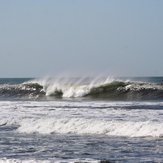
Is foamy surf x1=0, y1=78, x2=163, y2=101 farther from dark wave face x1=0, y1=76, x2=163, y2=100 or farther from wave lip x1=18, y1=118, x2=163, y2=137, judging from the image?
wave lip x1=18, y1=118, x2=163, y2=137

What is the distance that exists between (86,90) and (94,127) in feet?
98.1

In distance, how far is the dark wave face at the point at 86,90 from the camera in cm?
4421

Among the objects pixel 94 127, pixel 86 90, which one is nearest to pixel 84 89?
pixel 86 90

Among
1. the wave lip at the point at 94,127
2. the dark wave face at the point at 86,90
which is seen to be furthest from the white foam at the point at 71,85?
the wave lip at the point at 94,127

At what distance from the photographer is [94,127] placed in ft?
59.8

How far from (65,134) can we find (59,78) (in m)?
37.3

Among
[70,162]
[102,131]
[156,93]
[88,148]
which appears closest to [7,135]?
[102,131]

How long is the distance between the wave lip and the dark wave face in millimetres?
22433

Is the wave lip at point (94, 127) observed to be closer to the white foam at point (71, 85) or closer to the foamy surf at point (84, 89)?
the foamy surf at point (84, 89)

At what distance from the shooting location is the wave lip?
1669cm

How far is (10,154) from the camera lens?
13.0m

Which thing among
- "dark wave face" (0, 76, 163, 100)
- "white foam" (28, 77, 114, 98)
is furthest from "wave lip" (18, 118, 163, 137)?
"white foam" (28, 77, 114, 98)

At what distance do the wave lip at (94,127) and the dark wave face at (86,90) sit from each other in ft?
73.6

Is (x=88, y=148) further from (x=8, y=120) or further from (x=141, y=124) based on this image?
(x=8, y=120)
